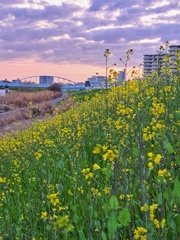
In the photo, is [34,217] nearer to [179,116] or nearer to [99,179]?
[99,179]

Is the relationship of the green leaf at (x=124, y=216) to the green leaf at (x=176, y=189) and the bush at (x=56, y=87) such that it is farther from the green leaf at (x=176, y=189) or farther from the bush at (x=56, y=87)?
the bush at (x=56, y=87)

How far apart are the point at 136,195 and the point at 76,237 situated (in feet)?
2.31

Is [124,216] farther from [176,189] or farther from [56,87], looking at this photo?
[56,87]

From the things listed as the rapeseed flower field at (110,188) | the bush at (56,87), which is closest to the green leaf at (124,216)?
the rapeseed flower field at (110,188)

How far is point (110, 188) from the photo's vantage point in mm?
2809

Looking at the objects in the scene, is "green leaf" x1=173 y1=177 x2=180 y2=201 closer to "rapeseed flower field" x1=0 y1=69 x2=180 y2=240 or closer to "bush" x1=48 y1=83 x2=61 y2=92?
"rapeseed flower field" x1=0 y1=69 x2=180 y2=240

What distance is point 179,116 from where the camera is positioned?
525 cm

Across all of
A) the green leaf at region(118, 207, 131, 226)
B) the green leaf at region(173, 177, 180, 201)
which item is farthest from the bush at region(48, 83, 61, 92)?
the green leaf at region(118, 207, 131, 226)

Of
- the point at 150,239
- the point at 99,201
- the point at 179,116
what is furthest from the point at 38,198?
the point at 150,239

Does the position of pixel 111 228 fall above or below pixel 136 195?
above

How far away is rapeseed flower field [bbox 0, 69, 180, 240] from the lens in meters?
2.45

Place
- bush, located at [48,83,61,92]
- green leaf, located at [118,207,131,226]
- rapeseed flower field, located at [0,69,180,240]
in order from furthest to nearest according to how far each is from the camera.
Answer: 1. bush, located at [48,83,61,92]
2. rapeseed flower field, located at [0,69,180,240]
3. green leaf, located at [118,207,131,226]

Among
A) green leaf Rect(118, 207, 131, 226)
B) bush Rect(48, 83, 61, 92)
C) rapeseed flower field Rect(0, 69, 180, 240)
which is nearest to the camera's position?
green leaf Rect(118, 207, 131, 226)

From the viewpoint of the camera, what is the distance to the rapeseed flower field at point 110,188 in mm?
2453
